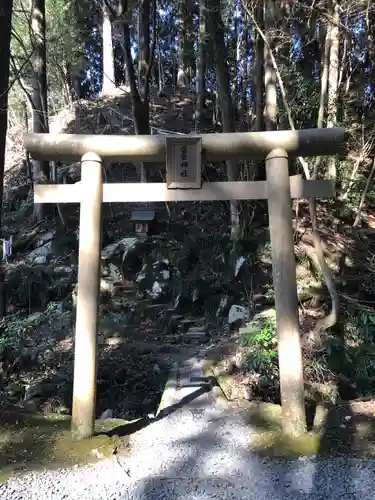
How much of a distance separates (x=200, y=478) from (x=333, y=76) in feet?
28.0

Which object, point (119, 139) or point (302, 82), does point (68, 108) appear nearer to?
point (302, 82)

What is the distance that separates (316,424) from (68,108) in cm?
1896

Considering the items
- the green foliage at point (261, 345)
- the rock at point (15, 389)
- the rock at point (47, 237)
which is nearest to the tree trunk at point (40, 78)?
the rock at point (47, 237)

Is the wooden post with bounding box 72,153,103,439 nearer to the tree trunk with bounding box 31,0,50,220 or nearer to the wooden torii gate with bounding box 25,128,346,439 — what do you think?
the wooden torii gate with bounding box 25,128,346,439

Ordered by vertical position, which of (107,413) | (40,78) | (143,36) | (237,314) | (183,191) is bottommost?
(107,413)

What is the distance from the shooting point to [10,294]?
11.0m

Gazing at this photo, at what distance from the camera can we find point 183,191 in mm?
4070

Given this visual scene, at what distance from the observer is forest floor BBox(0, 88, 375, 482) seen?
17.9 feet

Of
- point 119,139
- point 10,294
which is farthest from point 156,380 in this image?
point 10,294

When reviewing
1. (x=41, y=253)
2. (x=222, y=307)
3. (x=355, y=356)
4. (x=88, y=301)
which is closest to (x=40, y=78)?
(x=41, y=253)

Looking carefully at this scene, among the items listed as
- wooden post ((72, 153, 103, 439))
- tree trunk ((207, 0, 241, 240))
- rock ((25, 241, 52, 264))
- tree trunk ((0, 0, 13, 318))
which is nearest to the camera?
wooden post ((72, 153, 103, 439))

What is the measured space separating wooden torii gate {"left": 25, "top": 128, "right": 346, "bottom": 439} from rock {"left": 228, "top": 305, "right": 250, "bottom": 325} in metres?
4.21

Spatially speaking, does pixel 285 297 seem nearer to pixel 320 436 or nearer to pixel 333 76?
pixel 320 436

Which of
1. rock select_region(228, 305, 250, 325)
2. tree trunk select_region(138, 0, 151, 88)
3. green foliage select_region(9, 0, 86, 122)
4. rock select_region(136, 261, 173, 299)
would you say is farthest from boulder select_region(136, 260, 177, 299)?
green foliage select_region(9, 0, 86, 122)
